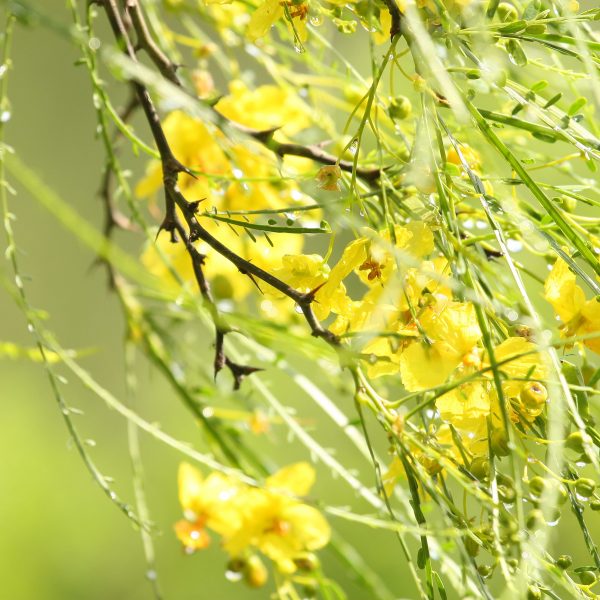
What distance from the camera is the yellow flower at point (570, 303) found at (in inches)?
17.5

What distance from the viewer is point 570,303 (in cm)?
45

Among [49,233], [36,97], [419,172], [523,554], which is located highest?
[36,97]

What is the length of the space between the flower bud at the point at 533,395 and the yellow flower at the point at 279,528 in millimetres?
246

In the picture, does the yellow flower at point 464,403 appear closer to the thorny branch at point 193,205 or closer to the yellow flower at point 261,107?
the thorny branch at point 193,205

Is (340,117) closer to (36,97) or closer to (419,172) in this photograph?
(419,172)

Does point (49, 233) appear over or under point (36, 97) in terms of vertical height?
under

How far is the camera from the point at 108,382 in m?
3.12

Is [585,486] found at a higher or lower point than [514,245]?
lower

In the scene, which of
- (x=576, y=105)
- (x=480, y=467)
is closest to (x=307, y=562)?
(x=480, y=467)

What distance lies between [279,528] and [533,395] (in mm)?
272

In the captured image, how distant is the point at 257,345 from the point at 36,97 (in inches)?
115

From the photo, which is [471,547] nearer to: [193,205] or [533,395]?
[533,395]

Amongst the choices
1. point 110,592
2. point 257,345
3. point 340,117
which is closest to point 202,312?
point 257,345

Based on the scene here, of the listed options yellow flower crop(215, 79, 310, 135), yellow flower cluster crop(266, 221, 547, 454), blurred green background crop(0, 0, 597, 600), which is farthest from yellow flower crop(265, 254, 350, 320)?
blurred green background crop(0, 0, 597, 600)
